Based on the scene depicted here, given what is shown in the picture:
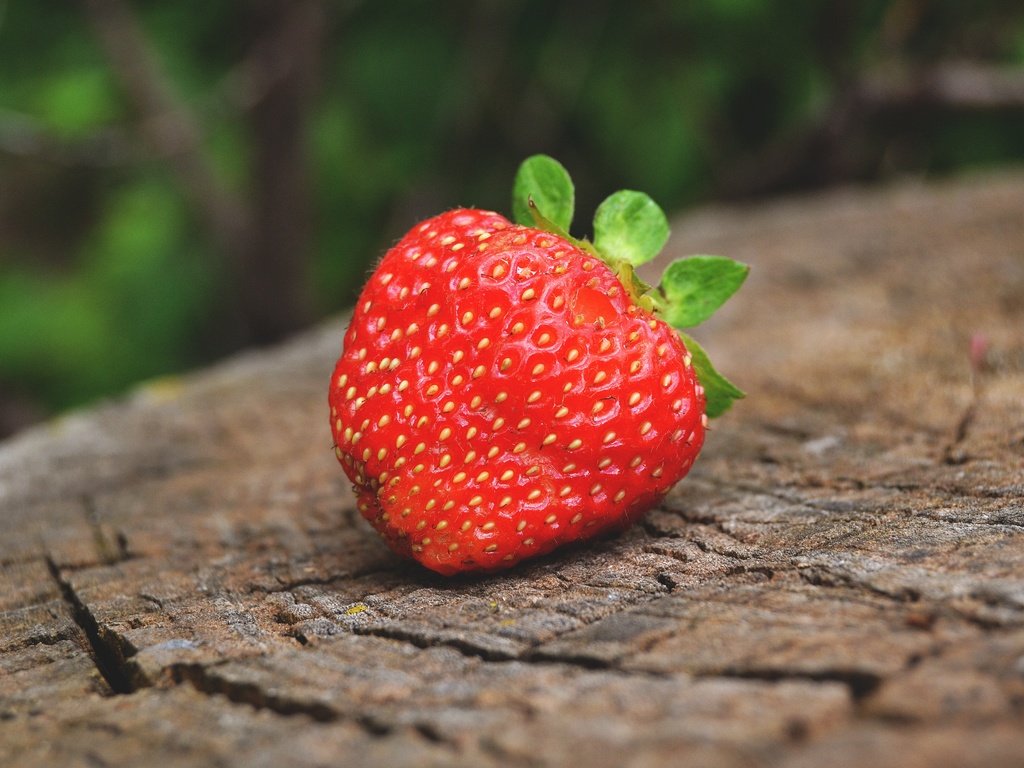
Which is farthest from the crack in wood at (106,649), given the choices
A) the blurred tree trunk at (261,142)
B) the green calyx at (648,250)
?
the blurred tree trunk at (261,142)

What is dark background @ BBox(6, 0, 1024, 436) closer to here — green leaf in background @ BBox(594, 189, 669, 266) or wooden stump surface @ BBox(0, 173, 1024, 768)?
wooden stump surface @ BBox(0, 173, 1024, 768)

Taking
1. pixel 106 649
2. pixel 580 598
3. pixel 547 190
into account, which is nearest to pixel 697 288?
pixel 547 190

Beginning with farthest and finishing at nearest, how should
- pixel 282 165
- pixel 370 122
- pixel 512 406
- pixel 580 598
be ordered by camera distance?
1. pixel 370 122
2. pixel 282 165
3. pixel 512 406
4. pixel 580 598

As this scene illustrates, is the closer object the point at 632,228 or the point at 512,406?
the point at 512,406

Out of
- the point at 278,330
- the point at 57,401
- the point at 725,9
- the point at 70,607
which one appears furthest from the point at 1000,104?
the point at 57,401

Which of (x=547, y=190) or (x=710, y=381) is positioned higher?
(x=547, y=190)

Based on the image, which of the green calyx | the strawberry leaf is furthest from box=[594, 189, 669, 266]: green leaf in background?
the strawberry leaf

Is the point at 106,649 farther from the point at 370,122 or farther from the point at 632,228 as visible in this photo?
the point at 370,122
